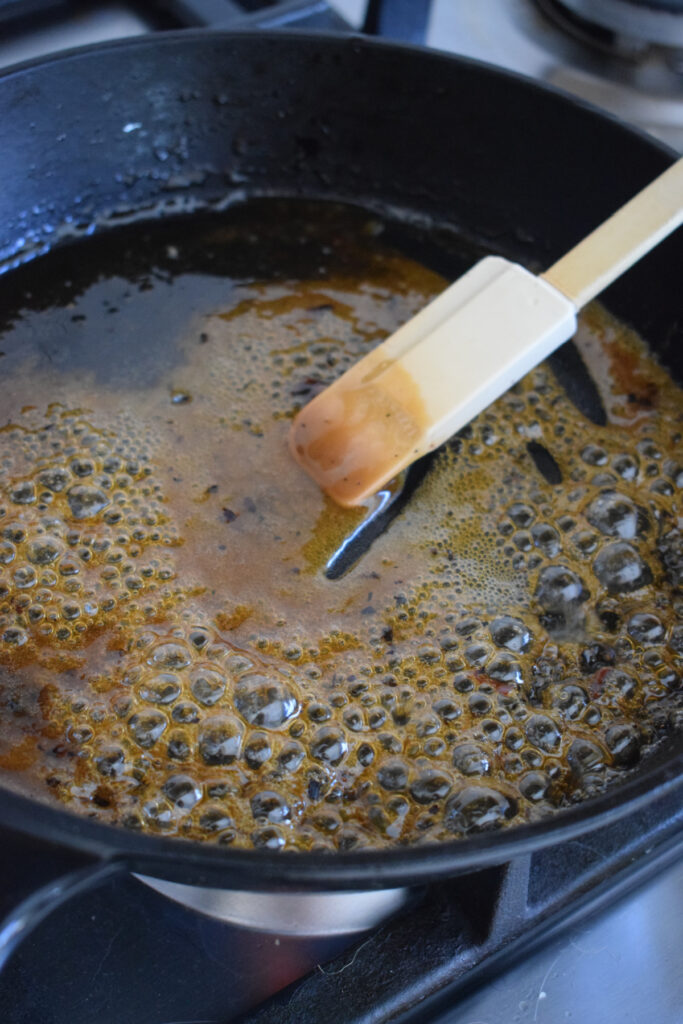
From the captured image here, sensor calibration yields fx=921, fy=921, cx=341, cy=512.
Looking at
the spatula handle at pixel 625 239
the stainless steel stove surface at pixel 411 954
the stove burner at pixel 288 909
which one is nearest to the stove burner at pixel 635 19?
the spatula handle at pixel 625 239

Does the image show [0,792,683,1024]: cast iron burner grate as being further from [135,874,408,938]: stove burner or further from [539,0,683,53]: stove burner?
[539,0,683,53]: stove burner

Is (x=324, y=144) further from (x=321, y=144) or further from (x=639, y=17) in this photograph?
(x=639, y=17)

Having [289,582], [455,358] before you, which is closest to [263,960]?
[289,582]

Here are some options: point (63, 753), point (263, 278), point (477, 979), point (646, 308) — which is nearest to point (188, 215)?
point (263, 278)

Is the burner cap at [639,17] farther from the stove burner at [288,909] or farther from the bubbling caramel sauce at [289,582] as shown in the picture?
the stove burner at [288,909]

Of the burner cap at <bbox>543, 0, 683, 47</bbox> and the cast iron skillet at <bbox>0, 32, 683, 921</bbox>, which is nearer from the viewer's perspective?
the cast iron skillet at <bbox>0, 32, 683, 921</bbox>

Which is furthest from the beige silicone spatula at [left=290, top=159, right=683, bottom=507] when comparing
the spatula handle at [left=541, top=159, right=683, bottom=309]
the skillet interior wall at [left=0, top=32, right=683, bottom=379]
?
the skillet interior wall at [left=0, top=32, right=683, bottom=379]
